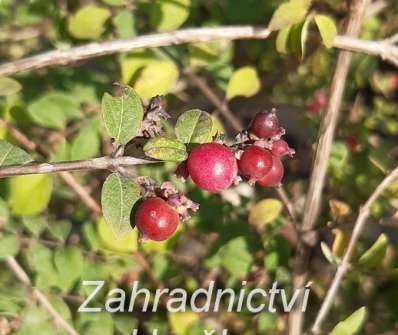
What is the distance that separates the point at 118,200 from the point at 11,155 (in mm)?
168

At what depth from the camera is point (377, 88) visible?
79.2 inches

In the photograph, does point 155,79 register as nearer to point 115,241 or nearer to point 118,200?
point 115,241

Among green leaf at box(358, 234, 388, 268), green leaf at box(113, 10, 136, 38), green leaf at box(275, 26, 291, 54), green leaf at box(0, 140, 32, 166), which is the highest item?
green leaf at box(113, 10, 136, 38)

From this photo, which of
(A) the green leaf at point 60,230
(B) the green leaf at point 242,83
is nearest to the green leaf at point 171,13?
(B) the green leaf at point 242,83

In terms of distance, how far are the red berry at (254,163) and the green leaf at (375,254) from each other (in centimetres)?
42

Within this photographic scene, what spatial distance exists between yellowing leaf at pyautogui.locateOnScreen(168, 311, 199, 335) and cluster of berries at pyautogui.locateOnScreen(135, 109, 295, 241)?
1.82ft

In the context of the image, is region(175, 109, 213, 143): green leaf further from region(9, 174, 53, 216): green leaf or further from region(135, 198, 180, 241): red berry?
region(9, 174, 53, 216): green leaf

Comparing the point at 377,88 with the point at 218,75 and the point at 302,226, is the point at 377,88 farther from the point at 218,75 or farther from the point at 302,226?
the point at 302,226

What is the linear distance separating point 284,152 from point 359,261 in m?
0.38

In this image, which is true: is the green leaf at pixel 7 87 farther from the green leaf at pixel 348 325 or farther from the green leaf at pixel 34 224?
the green leaf at pixel 348 325

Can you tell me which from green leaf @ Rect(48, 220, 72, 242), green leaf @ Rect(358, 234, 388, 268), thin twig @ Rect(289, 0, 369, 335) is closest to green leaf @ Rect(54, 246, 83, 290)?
green leaf @ Rect(48, 220, 72, 242)

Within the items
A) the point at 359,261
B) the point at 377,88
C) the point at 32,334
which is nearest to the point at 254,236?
the point at 359,261

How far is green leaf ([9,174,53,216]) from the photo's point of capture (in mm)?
1294

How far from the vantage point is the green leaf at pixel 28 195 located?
1294 mm
